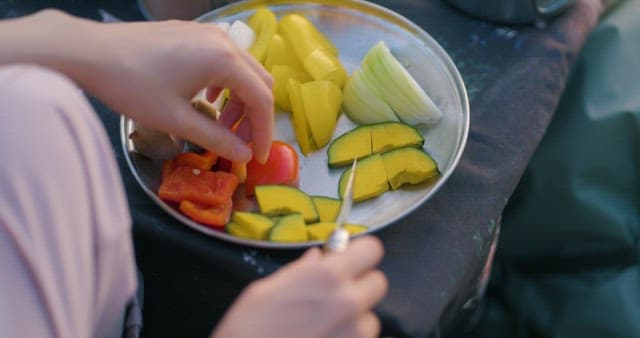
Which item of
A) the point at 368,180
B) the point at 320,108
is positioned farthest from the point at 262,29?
the point at 368,180

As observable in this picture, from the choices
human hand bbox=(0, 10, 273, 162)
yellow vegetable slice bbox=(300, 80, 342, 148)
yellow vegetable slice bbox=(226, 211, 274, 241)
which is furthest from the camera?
yellow vegetable slice bbox=(300, 80, 342, 148)

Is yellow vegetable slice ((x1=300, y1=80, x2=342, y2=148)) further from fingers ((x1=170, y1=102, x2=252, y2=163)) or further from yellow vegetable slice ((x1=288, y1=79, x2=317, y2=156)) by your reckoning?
fingers ((x1=170, y1=102, x2=252, y2=163))

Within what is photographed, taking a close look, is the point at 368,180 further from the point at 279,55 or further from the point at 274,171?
the point at 279,55

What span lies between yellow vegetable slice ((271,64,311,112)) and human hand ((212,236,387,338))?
1.10ft

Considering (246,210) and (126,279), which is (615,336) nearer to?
(246,210)

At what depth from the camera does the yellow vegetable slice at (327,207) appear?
0.61m

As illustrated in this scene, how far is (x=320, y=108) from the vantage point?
0.68 m

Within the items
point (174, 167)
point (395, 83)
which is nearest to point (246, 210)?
point (174, 167)

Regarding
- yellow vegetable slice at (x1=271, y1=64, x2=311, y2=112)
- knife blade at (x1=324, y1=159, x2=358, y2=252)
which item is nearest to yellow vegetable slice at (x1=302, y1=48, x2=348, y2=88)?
yellow vegetable slice at (x1=271, y1=64, x2=311, y2=112)

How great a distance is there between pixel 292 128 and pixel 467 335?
0.47 meters

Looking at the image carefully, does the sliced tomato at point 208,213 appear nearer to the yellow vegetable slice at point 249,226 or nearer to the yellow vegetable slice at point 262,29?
the yellow vegetable slice at point 249,226

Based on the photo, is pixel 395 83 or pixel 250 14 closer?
pixel 395 83

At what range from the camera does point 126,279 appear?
1.51 ft

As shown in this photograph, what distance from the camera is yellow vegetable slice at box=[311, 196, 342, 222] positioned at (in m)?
0.61
